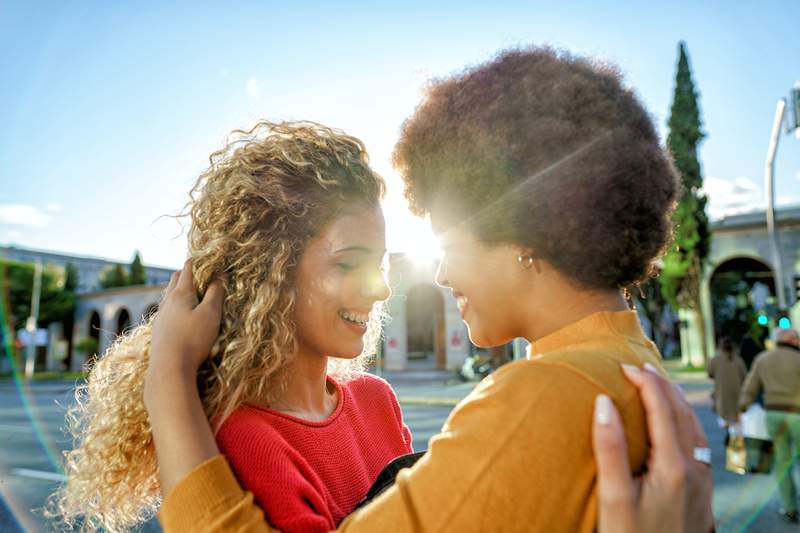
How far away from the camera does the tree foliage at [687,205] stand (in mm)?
28828

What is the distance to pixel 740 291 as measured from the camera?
3944 centimetres

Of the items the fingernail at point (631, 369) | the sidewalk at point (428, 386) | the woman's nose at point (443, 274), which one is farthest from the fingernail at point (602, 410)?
the sidewalk at point (428, 386)

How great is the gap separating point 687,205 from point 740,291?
14830 millimetres

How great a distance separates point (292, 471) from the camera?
146 cm

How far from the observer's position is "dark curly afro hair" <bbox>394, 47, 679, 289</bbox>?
1.28 meters

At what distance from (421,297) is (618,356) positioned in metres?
41.3

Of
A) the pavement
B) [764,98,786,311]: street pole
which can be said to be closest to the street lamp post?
[764,98,786,311]: street pole

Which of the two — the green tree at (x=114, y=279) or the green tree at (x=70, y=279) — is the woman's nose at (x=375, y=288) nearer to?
the green tree at (x=114, y=279)

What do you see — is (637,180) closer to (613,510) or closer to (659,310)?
(613,510)

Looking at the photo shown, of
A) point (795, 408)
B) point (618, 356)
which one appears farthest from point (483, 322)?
point (795, 408)

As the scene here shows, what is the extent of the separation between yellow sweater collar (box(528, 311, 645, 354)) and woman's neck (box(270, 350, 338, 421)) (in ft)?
2.96

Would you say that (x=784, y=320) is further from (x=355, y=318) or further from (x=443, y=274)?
(x=443, y=274)

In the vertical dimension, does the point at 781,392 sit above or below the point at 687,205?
below

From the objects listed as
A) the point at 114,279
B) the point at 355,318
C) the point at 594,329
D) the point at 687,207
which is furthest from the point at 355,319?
the point at 114,279
